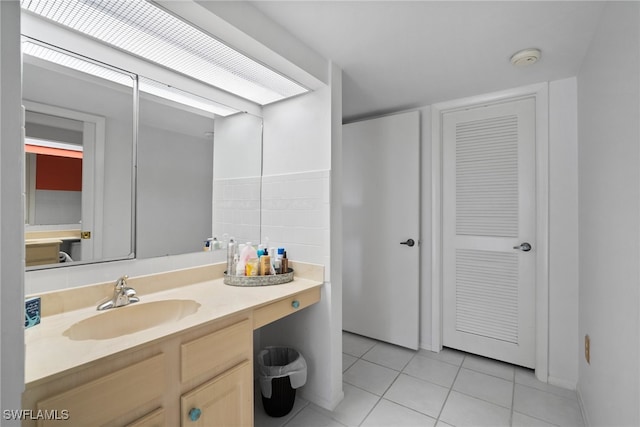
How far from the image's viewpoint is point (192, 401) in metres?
1.11

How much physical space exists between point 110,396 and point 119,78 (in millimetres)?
1406

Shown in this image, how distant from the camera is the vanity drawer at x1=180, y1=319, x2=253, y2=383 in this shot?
1109 mm

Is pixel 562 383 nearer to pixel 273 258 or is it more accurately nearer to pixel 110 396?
pixel 273 258

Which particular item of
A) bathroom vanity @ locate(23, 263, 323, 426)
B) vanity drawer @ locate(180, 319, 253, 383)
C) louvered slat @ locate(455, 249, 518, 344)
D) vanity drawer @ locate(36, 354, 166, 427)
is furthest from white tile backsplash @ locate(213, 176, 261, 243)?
louvered slat @ locate(455, 249, 518, 344)

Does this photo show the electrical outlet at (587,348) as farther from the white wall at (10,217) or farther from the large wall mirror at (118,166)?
the white wall at (10,217)

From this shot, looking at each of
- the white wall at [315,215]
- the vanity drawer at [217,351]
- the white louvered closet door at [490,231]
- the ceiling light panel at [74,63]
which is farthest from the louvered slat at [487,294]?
the ceiling light panel at [74,63]

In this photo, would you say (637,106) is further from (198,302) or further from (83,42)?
(83,42)

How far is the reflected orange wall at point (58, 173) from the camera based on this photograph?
1250mm

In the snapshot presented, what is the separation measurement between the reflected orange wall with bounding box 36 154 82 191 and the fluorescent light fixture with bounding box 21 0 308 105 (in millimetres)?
556

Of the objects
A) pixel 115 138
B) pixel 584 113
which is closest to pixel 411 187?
pixel 584 113

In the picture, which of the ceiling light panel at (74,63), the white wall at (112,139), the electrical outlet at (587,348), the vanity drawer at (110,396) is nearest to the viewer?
the vanity drawer at (110,396)

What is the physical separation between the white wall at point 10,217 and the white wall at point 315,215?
143 centimetres

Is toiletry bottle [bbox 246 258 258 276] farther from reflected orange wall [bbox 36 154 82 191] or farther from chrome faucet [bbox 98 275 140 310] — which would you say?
reflected orange wall [bbox 36 154 82 191]

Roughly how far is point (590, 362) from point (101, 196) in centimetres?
271
